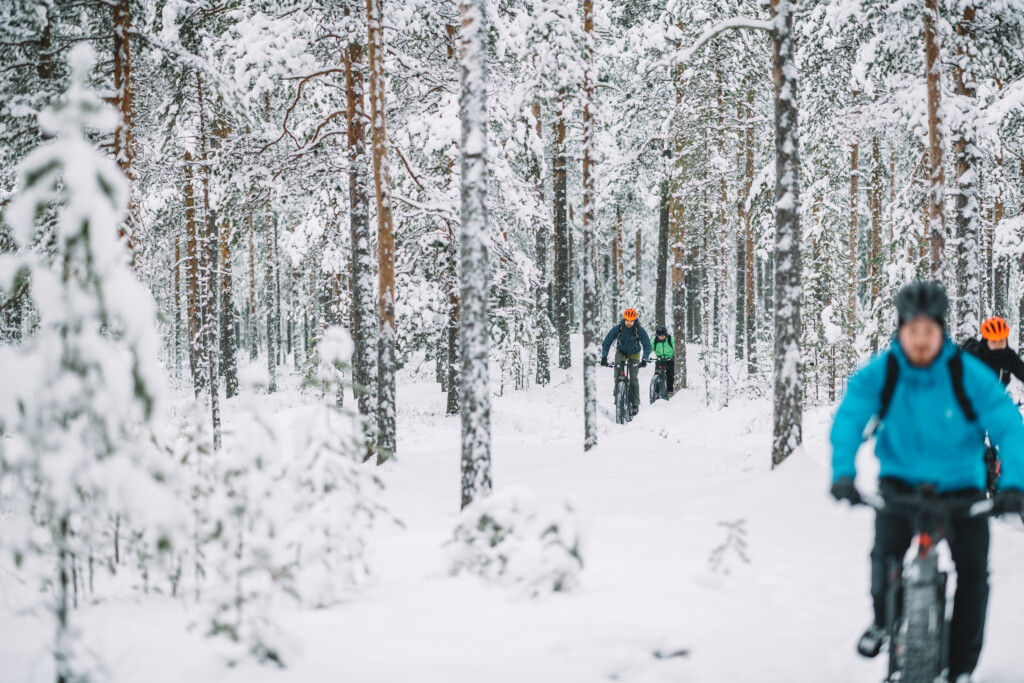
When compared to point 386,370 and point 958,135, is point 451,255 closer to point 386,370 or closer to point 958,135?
point 386,370

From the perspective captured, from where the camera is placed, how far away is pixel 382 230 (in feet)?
35.5

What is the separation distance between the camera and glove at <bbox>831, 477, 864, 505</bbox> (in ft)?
10.4

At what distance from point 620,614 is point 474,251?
13.2 feet

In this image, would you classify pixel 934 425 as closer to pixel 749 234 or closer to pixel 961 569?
pixel 961 569

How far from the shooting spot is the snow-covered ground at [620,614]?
3.52 m

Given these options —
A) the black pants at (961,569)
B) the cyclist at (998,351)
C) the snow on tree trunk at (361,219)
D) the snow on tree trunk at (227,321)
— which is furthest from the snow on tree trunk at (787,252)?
the snow on tree trunk at (227,321)

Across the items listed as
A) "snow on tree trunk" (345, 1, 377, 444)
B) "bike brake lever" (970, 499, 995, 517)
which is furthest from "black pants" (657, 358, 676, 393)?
"bike brake lever" (970, 499, 995, 517)

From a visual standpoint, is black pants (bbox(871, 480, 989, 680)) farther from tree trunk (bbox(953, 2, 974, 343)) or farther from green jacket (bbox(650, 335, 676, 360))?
green jacket (bbox(650, 335, 676, 360))

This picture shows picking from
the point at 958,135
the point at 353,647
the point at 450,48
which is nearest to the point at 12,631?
the point at 353,647

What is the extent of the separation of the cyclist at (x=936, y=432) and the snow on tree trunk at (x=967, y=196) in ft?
32.8

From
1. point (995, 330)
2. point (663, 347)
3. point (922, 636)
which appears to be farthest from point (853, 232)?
point (922, 636)

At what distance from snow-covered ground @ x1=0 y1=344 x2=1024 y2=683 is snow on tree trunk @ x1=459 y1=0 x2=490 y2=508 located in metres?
0.89

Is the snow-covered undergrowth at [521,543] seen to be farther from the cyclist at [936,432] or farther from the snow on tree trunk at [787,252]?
the snow on tree trunk at [787,252]

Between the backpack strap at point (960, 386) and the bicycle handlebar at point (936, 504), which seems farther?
the backpack strap at point (960, 386)
